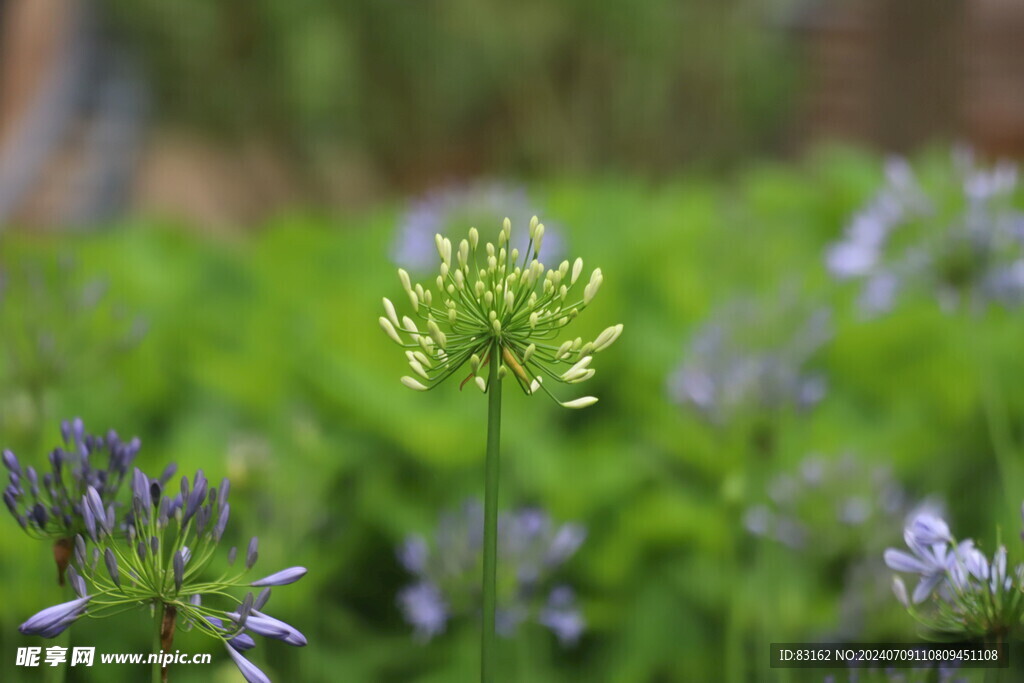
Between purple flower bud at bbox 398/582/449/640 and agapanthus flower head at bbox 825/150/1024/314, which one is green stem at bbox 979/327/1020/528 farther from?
purple flower bud at bbox 398/582/449/640

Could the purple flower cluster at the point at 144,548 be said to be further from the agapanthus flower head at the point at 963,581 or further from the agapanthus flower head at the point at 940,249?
the agapanthus flower head at the point at 940,249

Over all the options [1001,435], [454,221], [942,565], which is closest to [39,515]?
[942,565]

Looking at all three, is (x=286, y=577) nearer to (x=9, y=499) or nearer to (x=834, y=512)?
(x=9, y=499)

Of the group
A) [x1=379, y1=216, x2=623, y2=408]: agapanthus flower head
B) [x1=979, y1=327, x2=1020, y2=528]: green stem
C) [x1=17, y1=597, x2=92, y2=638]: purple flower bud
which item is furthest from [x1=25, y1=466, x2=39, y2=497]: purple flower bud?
[x1=979, y1=327, x2=1020, y2=528]: green stem

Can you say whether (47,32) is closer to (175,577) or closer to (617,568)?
(617,568)

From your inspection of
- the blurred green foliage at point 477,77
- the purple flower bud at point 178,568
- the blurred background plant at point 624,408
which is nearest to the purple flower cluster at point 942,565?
the blurred background plant at point 624,408

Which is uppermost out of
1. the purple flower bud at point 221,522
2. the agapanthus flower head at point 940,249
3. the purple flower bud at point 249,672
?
the agapanthus flower head at point 940,249
